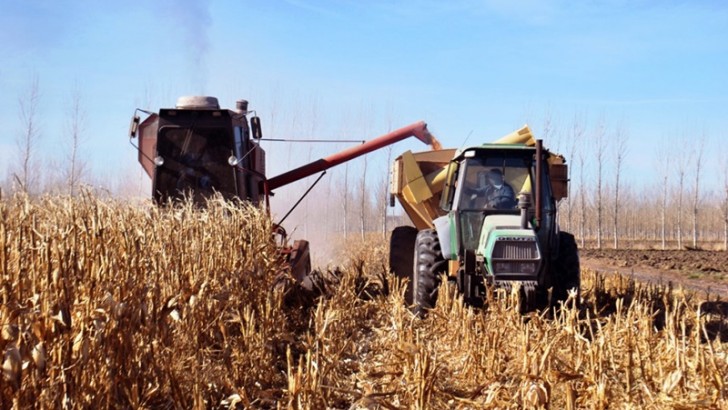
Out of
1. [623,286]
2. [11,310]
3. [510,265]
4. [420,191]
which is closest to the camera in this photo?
[11,310]

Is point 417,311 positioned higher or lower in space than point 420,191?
lower

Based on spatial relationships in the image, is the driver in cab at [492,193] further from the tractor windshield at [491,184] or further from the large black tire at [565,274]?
the large black tire at [565,274]

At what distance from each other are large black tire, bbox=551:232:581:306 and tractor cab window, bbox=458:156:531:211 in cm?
76

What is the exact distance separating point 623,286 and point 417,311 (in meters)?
4.72

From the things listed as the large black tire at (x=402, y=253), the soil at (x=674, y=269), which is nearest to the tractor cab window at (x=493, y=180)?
the large black tire at (x=402, y=253)

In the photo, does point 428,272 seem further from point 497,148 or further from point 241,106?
point 241,106

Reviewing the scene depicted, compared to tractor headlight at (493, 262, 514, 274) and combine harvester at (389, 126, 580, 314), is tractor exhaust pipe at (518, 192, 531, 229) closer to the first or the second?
combine harvester at (389, 126, 580, 314)

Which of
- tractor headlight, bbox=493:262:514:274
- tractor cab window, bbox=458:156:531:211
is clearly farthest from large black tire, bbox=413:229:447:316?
tractor headlight, bbox=493:262:514:274

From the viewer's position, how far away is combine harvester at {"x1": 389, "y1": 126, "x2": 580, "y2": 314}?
691cm

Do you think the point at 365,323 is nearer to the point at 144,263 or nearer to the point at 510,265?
the point at 510,265

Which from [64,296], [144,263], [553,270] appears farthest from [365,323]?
[64,296]

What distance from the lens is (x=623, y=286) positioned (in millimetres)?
10836

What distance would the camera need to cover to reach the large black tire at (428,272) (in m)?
7.47

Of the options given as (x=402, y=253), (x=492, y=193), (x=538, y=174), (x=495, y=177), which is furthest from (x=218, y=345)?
(x=402, y=253)
